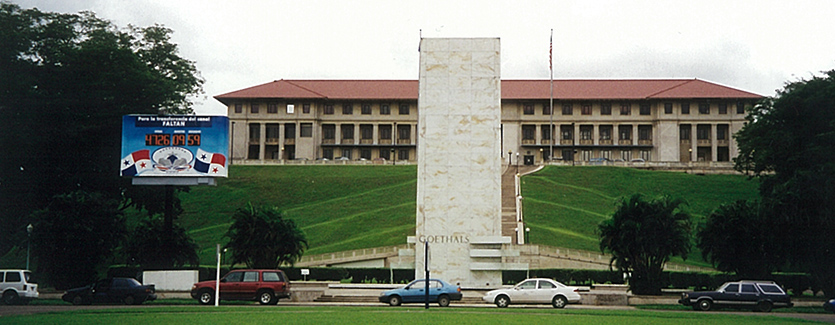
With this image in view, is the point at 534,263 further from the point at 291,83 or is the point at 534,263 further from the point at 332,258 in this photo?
the point at 291,83

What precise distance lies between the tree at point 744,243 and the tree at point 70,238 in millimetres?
32649

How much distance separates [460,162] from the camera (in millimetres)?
43562

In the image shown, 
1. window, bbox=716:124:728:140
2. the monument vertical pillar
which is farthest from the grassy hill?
window, bbox=716:124:728:140

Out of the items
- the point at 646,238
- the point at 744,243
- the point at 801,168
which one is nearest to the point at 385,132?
the point at 801,168

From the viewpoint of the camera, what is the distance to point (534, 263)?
55625 millimetres

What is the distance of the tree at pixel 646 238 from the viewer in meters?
39.8

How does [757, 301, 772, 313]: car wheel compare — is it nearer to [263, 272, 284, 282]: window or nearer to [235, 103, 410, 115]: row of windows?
[263, 272, 284, 282]: window

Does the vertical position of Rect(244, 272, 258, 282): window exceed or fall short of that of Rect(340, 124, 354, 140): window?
it falls short

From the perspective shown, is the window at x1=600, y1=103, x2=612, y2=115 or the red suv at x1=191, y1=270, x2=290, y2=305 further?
the window at x1=600, y1=103, x2=612, y2=115

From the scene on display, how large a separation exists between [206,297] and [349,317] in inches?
444

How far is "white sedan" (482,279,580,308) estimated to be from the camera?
111ft

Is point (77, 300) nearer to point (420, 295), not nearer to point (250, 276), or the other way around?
point (250, 276)

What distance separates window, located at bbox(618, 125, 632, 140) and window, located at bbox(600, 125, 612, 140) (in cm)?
145

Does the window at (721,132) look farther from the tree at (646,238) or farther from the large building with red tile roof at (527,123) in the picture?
the tree at (646,238)
